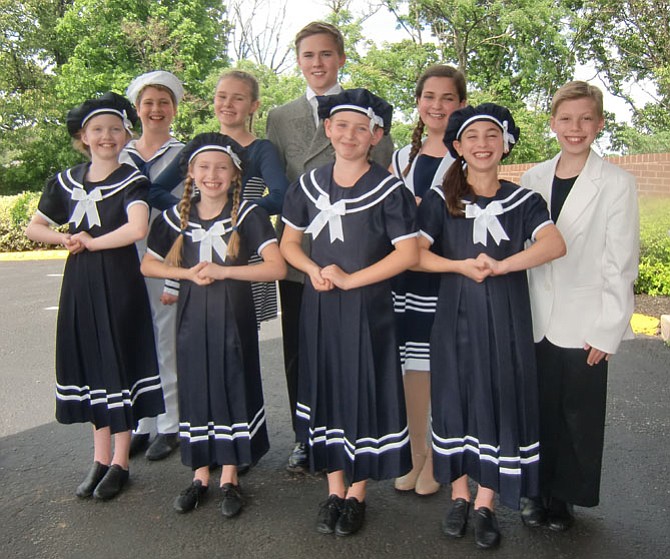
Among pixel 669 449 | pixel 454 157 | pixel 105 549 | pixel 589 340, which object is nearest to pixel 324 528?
pixel 105 549

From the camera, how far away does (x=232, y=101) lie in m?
3.48

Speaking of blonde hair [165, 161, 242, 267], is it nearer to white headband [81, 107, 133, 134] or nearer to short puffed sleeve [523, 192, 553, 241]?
white headband [81, 107, 133, 134]

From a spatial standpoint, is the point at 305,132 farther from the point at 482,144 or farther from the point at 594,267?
the point at 594,267

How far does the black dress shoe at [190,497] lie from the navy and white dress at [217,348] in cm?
18

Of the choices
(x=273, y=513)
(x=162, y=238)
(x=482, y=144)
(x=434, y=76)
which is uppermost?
(x=434, y=76)

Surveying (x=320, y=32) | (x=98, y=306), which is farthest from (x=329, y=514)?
(x=320, y=32)

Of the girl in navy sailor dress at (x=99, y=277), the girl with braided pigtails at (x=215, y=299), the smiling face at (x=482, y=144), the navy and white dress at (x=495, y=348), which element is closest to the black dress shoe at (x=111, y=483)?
the girl in navy sailor dress at (x=99, y=277)

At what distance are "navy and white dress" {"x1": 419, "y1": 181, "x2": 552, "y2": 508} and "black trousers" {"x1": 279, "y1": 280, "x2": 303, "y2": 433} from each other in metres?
1.02

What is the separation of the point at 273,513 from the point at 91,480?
1.02m

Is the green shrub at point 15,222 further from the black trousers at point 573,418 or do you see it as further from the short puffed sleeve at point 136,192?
the black trousers at point 573,418

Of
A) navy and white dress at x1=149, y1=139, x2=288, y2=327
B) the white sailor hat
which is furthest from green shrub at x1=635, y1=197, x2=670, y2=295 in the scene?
the white sailor hat

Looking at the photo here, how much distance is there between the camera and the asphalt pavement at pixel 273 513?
2836mm

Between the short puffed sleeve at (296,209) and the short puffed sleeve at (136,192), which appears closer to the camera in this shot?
the short puffed sleeve at (296,209)

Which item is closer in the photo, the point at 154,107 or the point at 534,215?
the point at 534,215
